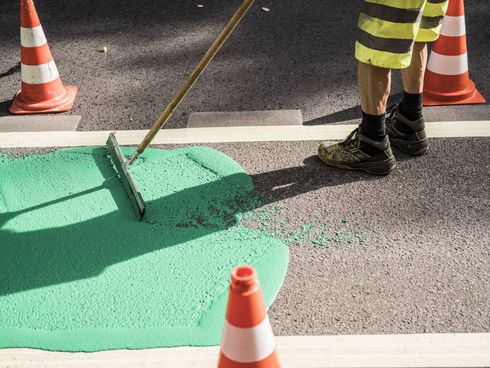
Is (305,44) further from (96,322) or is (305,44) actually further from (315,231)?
(96,322)

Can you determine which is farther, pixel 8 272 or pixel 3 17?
pixel 3 17

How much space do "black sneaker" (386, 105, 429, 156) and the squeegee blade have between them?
1504mm

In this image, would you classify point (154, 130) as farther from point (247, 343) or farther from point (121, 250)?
point (247, 343)

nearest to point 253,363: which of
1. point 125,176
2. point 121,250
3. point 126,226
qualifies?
point 121,250

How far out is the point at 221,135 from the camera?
4176mm

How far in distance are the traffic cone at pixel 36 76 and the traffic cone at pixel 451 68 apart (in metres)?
2.35

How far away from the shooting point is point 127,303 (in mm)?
2889

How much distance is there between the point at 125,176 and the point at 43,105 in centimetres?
121

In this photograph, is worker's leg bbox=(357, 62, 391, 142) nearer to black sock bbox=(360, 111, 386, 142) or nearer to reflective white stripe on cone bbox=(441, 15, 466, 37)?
black sock bbox=(360, 111, 386, 142)

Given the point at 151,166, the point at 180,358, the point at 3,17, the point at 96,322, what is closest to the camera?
the point at 180,358

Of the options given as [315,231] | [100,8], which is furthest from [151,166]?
[100,8]

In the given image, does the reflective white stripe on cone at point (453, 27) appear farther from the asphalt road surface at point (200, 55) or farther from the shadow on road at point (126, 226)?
the shadow on road at point (126, 226)

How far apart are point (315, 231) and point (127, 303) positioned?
3.21ft

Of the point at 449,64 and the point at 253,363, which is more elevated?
the point at 253,363
